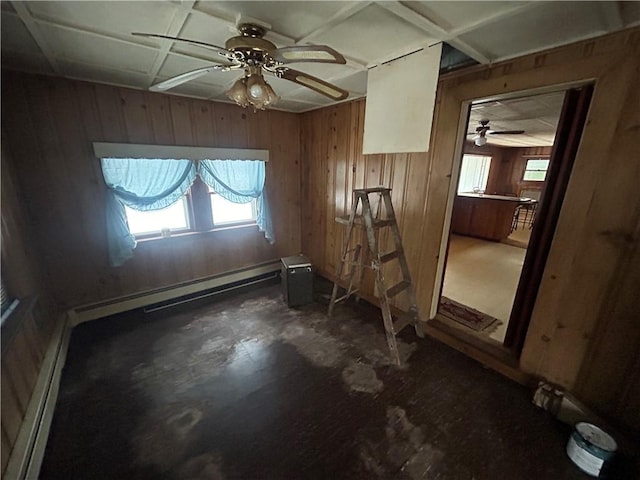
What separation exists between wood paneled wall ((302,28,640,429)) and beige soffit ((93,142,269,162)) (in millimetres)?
1880

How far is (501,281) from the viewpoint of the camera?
3.45 metres

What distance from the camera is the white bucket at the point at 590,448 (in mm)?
1300

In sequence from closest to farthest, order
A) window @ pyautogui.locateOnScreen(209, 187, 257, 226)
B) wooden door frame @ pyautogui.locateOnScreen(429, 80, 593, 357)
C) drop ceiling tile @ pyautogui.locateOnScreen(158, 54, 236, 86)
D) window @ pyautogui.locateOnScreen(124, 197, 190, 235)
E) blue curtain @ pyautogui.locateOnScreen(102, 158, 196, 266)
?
wooden door frame @ pyautogui.locateOnScreen(429, 80, 593, 357), drop ceiling tile @ pyautogui.locateOnScreen(158, 54, 236, 86), blue curtain @ pyautogui.locateOnScreen(102, 158, 196, 266), window @ pyautogui.locateOnScreen(124, 197, 190, 235), window @ pyautogui.locateOnScreen(209, 187, 257, 226)

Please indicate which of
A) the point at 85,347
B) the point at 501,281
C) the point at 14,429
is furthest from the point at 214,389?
the point at 501,281

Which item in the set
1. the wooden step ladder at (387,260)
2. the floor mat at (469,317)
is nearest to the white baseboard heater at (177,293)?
the wooden step ladder at (387,260)

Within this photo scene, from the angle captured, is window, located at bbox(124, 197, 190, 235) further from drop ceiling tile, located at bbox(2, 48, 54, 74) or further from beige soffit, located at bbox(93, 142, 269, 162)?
drop ceiling tile, located at bbox(2, 48, 54, 74)

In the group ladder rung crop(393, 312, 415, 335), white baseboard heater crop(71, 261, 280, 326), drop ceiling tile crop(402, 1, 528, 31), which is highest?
drop ceiling tile crop(402, 1, 528, 31)

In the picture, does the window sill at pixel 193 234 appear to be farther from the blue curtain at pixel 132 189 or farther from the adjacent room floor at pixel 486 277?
the adjacent room floor at pixel 486 277

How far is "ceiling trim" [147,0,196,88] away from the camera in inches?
48.1

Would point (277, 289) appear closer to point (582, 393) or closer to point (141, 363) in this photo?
point (141, 363)

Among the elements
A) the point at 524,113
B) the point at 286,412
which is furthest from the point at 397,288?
the point at 524,113

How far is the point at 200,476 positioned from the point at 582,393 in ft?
7.52

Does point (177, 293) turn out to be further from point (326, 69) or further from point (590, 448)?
point (590, 448)

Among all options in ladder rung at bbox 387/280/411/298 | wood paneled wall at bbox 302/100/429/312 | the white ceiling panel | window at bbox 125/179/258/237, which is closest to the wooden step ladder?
ladder rung at bbox 387/280/411/298
